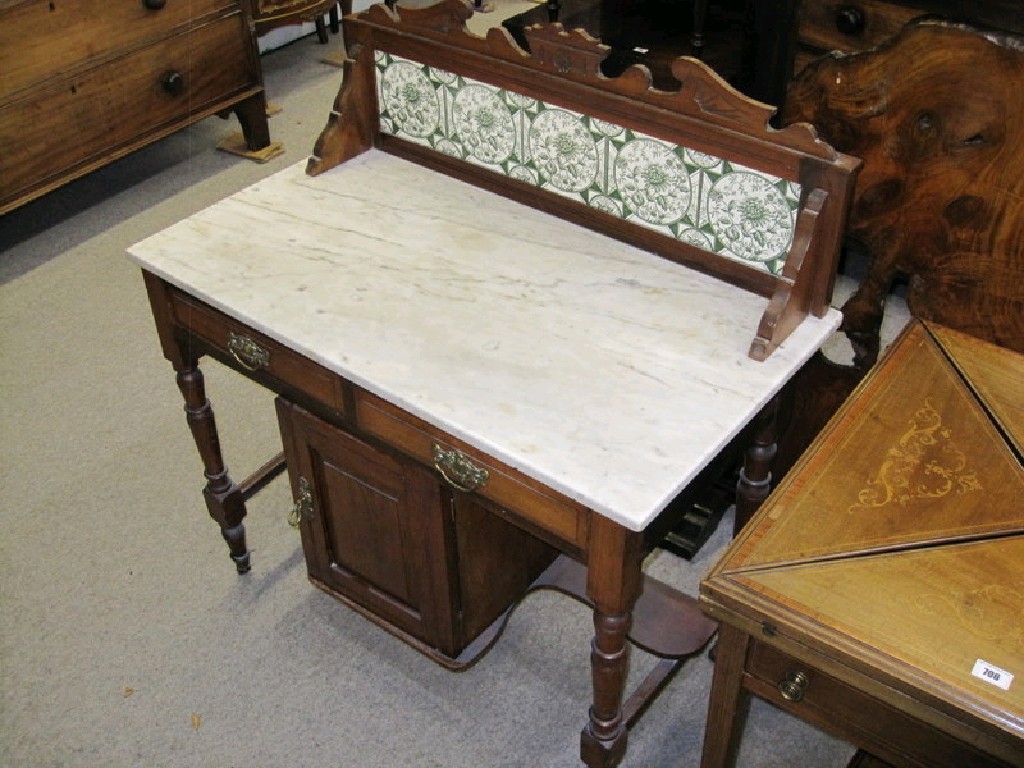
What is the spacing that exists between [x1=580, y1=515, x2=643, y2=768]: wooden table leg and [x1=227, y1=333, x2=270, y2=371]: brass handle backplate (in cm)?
73

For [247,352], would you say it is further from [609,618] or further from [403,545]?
[609,618]

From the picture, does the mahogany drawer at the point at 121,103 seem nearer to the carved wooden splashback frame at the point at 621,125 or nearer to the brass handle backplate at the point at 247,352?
the carved wooden splashback frame at the point at 621,125

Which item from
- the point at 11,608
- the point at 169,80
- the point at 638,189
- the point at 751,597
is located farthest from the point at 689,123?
the point at 169,80

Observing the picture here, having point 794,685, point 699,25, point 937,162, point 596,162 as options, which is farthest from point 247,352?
point 699,25

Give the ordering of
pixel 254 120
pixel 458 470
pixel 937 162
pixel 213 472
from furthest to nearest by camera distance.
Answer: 1. pixel 254 120
2. pixel 213 472
3. pixel 937 162
4. pixel 458 470

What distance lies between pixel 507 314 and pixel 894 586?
0.78m

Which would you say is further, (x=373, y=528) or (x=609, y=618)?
(x=373, y=528)

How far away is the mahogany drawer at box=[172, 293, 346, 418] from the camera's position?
6.37 ft

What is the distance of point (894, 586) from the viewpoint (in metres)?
1.48

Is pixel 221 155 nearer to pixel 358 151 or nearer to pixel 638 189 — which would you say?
pixel 358 151

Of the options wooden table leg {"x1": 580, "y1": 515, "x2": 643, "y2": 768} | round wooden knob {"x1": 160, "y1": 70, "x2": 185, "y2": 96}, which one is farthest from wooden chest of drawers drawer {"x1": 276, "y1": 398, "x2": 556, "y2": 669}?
round wooden knob {"x1": 160, "y1": 70, "x2": 185, "y2": 96}

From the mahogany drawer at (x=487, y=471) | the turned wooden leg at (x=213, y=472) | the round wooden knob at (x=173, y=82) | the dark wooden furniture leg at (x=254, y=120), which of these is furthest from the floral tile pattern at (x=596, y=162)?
the dark wooden furniture leg at (x=254, y=120)

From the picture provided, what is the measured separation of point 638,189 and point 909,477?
692mm

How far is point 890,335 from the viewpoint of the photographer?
10.4 ft
